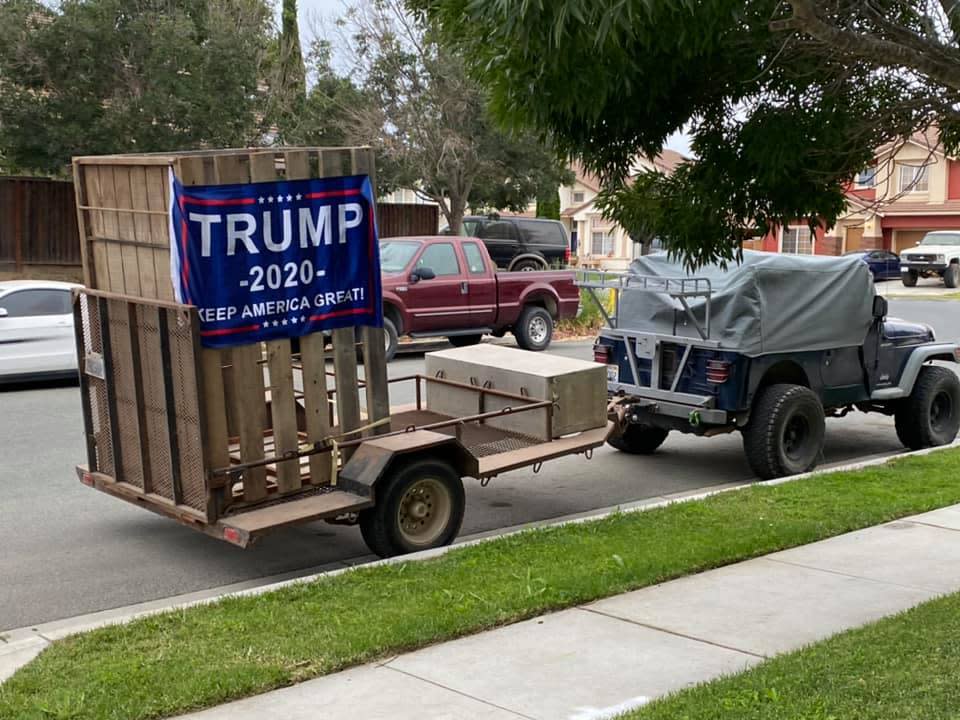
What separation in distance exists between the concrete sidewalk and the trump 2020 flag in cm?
236

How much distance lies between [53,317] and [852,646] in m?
12.1

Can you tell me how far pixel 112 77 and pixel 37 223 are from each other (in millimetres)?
3673

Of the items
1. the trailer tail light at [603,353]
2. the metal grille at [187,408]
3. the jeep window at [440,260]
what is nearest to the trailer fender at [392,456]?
the metal grille at [187,408]

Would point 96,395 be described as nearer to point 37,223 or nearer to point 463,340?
point 463,340

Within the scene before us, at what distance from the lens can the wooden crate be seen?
685 centimetres

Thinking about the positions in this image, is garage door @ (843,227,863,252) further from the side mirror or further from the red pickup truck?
the side mirror

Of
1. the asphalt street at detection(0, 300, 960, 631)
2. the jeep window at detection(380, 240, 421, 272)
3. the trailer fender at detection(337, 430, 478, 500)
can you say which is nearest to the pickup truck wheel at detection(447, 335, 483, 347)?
the jeep window at detection(380, 240, 421, 272)

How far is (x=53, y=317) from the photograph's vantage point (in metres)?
15.0

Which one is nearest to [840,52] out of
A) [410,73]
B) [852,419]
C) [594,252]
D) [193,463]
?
[193,463]

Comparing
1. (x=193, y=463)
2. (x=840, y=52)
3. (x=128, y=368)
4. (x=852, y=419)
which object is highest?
(x=840, y=52)

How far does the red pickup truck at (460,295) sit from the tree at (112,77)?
708 centimetres

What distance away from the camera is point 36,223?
982 inches

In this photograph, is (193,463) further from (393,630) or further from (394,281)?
(394,281)

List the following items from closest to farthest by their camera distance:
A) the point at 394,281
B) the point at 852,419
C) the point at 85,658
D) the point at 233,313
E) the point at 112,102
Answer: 1. the point at 85,658
2. the point at 233,313
3. the point at 852,419
4. the point at 394,281
5. the point at 112,102
